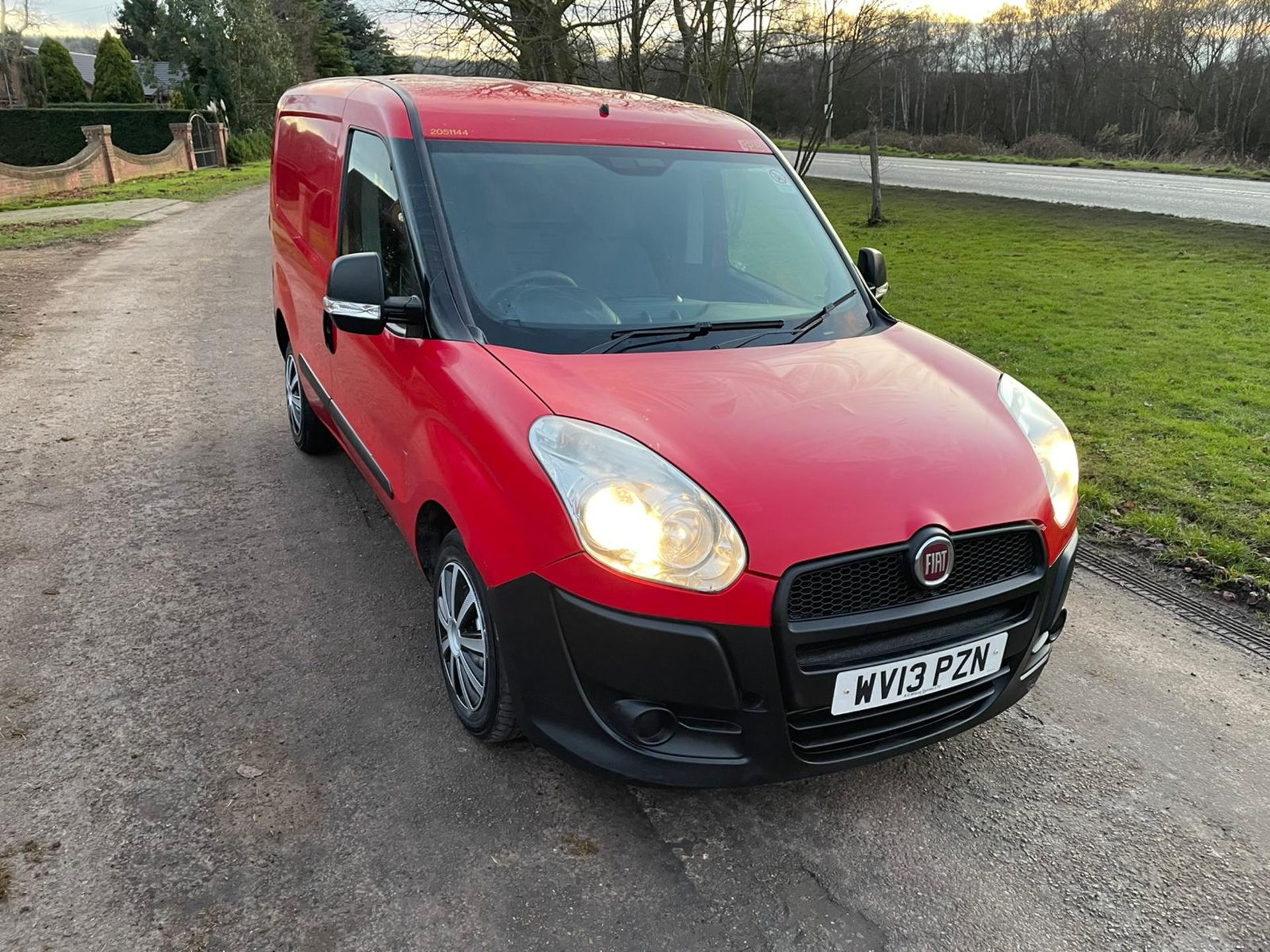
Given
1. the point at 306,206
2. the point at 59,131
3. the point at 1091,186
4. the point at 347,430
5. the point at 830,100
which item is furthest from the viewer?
the point at 59,131

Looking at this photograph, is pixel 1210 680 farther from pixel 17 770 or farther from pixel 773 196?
pixel 17 770

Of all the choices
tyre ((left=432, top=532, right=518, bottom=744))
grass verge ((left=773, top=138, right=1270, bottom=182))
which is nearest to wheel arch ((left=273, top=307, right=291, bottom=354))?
tyre ((left=432, top=532, right=518, bottom=744))

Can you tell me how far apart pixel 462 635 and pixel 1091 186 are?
83.2 feet

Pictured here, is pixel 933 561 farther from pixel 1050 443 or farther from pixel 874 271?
pixel 874 271

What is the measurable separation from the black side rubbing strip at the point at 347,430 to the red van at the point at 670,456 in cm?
4

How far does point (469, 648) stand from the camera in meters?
2.88

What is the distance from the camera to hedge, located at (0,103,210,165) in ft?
123

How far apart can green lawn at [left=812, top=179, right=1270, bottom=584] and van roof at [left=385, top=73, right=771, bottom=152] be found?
9.47 feet

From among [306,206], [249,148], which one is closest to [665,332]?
[306,206]

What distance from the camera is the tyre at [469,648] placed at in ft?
8.82

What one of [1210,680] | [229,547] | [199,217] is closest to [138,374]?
[229,547]

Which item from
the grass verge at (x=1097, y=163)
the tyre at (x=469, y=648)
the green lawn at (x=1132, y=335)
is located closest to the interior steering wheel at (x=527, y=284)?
the tyre at (x=469, y=648)

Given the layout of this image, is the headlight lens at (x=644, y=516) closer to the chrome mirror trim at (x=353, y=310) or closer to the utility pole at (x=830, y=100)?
the chrome mirror trim at (x=353, y=310)

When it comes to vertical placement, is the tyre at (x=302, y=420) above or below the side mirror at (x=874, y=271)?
below
